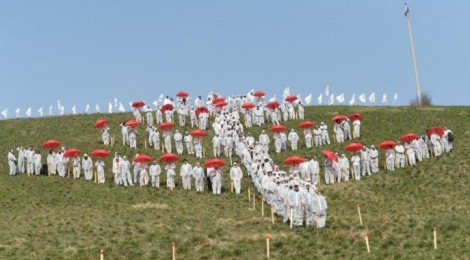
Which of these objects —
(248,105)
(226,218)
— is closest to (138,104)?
(248,105)

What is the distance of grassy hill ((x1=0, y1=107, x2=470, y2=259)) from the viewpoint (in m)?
26.0

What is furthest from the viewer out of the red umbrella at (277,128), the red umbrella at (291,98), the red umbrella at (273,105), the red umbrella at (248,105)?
the red umbrella at (291,98)

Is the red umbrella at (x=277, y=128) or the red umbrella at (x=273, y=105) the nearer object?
the red umbrella at (x=277, y=128)

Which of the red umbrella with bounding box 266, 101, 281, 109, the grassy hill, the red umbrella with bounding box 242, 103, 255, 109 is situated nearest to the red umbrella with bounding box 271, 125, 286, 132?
the grassy hill

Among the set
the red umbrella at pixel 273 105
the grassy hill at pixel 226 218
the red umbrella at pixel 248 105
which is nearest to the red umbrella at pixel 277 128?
the grassy hill at pixel 226 218

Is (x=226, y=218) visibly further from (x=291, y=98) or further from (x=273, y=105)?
(x=291, y=98)

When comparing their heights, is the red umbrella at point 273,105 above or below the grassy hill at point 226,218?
above

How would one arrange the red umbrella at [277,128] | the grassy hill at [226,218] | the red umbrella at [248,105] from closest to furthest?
the grassy hill at [226,218] < the red umbrella at [277,128] < the red umbrella at [248,105]

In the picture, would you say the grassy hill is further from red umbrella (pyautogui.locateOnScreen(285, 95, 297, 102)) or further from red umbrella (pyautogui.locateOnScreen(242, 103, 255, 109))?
red umbrella (pyautogui.locateOnScreen(285, 95, 297, 102))


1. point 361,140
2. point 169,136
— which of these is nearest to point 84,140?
point 169,136

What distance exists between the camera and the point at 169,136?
162ft

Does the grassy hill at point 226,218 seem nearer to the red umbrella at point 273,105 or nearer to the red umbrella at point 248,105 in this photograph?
the red umbrella at point 248,105

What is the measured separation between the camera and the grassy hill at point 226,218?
25969 millimetres

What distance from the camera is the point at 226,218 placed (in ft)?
109
